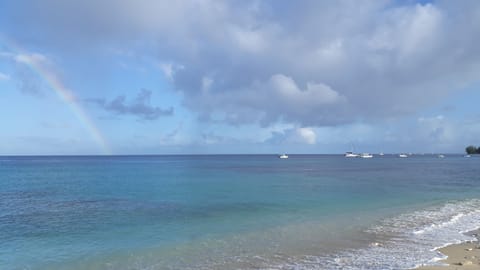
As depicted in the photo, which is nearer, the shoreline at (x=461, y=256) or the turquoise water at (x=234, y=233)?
the shoreline at (x=461, y=256)

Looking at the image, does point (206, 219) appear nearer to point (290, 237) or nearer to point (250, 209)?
point (250, 209)

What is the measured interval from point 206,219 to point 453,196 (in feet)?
80.6

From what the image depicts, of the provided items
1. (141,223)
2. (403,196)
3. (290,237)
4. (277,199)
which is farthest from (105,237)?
(403,196)

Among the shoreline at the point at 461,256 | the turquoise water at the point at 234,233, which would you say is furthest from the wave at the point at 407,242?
the shoreline at the point at 461,256

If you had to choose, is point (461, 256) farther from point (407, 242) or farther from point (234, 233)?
point (234, 233)

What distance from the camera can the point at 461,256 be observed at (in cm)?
1295

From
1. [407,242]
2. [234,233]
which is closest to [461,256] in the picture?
[407,242]

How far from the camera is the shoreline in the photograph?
1160cm

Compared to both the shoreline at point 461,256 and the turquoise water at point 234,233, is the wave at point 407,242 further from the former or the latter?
the shoreline at point 461,256

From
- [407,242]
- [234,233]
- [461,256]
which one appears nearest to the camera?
[461,256]

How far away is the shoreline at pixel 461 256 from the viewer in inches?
457

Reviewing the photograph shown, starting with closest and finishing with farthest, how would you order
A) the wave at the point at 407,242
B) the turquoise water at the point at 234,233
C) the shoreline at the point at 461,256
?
the shoreline at the point at 461,256
the wave at the point at 407,242
the turquoise water at the point at 234,233

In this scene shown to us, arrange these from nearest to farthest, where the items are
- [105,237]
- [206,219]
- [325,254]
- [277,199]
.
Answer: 1. [325,254]
2. [105,237]
3. [206,219]
4. [277,199]

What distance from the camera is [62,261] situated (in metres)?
14.0
